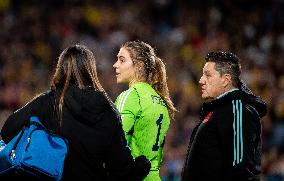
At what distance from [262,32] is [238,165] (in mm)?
8653

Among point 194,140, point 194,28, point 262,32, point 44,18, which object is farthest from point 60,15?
point 194,140

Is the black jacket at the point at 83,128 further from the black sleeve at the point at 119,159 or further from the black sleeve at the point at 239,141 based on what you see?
the black sleeve at the point at 239,141

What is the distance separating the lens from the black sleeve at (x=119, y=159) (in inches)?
187

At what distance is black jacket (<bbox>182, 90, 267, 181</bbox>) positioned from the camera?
5.33 meters

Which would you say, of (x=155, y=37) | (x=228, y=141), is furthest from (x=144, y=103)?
(x=155, y=37)

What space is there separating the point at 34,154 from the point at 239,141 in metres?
1.63

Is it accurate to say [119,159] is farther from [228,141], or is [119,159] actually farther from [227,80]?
[227,80]

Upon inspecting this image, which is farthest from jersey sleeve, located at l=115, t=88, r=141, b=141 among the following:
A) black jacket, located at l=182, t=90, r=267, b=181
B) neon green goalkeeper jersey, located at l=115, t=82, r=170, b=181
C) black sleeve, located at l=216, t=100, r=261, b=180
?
black sleeve, located at l=216, t=100, r=261, b=180

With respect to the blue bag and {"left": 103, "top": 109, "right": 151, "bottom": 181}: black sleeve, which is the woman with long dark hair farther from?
the blue bag

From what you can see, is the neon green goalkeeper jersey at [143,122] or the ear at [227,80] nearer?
the neon green goalkeeper jersey at [143,122]

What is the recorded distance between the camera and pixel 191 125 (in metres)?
11.1

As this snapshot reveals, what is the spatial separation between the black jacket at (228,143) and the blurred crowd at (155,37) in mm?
5803

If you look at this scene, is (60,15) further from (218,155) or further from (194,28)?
(218,155)

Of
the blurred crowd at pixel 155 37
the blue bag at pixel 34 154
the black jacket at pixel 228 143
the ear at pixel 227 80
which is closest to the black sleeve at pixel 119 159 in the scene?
the blue bag at pixel 34 154
